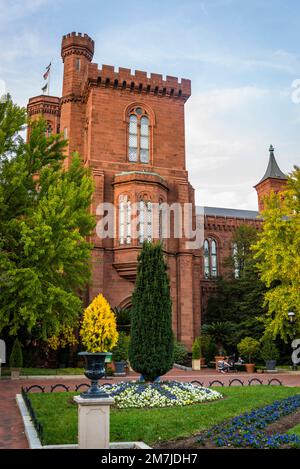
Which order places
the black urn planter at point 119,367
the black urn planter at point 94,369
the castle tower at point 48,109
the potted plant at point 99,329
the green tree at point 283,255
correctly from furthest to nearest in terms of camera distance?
the castle tower at point 48,109 < the green tree at point 283,255 < the potted plant at point 99,329 < the black urn planter at point 119,367 < the black urn planter at point 94,369

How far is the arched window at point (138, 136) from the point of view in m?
30.3

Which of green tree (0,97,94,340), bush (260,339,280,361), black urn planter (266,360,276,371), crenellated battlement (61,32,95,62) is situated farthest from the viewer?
crenellated battlement (61,32,95,62)

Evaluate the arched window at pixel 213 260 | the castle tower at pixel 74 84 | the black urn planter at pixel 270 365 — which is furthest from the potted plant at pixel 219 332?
the castle tower at pixel 74 84

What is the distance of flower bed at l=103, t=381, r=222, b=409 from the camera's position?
12.1m

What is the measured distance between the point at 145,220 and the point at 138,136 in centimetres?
610

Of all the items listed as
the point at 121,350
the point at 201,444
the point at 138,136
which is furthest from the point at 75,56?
the point at 201,444

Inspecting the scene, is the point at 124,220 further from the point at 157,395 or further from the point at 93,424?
the point at 93,424

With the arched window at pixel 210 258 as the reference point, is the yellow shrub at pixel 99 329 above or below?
below

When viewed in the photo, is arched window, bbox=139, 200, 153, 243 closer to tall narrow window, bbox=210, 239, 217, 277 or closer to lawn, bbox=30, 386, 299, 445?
lawn, bbox=30, 386, 299, 445

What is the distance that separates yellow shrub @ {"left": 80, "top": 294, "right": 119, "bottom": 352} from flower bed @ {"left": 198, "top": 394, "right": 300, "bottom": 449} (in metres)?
11.9

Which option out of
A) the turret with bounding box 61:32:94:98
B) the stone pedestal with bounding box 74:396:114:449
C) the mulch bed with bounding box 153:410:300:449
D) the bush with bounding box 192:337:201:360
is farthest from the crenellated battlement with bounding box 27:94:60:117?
the stone pedestal with bounding box 74:396:114:449

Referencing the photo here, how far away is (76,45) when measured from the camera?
119ft

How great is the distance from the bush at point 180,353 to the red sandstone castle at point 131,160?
91 centimetres

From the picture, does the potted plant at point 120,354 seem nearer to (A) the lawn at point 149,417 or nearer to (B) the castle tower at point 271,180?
(A) the lawn at point 149,417
